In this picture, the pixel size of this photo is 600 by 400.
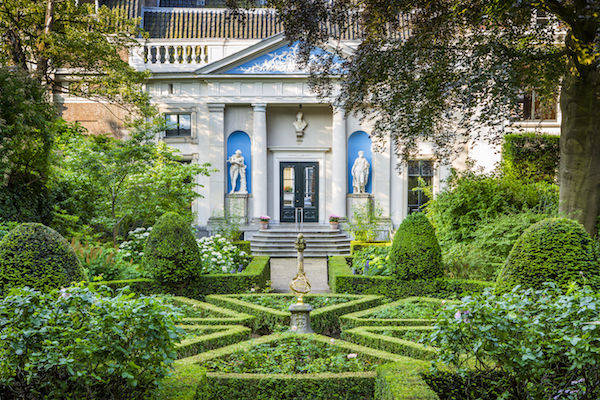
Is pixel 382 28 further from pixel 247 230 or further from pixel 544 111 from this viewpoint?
pixel 247 230

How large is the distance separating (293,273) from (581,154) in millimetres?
8378

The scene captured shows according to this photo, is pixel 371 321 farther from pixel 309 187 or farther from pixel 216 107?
pixel 216 107

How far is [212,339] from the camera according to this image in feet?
18.4

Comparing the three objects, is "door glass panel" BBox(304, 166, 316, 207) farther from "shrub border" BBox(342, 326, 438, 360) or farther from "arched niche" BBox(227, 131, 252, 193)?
"shrub border" BBox(342, 326, 438, 360)

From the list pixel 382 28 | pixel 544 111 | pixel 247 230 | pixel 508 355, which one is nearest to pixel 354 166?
pixel 247 230

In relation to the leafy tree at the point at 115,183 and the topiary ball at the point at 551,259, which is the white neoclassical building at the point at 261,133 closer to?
the leafy tree at the point at 115,183

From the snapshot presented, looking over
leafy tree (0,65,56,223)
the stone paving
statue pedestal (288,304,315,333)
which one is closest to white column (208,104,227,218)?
the stone paving

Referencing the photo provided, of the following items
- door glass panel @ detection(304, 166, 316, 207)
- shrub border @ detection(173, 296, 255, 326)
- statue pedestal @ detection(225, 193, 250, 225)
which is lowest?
shrub border @ detection(173, 296, 255, 326)

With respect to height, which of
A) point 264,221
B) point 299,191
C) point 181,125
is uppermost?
point 181,125

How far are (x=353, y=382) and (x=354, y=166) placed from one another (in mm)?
16713

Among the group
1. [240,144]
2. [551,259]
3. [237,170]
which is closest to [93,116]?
[240,144]

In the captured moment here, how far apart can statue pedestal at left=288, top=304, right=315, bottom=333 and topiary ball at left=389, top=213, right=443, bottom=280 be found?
8.65 feet

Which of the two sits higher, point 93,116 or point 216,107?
point 216,107

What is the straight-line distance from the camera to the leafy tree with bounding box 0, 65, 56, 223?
9.55 m
